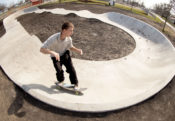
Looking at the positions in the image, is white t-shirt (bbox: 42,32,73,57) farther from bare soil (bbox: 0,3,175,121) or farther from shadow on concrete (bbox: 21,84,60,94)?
bare soil (bbox: 0,3,175,121)

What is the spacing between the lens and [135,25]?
16891mm

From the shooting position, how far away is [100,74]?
8805 mm

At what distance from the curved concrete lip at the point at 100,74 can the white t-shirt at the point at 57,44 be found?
210 centimetres

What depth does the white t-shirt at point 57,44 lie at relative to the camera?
499 centimetres

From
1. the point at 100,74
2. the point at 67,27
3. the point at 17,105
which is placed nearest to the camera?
the point at 67,27

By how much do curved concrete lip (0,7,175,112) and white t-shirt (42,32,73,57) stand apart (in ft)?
6.90

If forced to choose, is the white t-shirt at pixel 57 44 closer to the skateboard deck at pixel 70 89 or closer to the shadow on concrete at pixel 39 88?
the skateboard deck at pixel 70 89

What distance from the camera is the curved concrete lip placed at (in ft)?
20.0

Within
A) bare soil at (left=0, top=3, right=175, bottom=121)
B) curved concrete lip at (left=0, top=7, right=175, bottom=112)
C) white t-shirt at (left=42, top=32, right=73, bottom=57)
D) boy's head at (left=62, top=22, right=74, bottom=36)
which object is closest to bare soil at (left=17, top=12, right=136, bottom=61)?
curved concrete lip at (left=0, top=7, right=175, bottom=112)

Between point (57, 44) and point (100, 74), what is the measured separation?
4.24 meters

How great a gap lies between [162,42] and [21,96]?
1167 centimetres

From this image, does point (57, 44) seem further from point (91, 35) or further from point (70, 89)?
point (91, 35)

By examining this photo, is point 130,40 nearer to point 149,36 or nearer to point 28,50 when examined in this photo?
point 149,36

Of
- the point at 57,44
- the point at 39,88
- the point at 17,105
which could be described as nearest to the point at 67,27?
the point at 57,44
